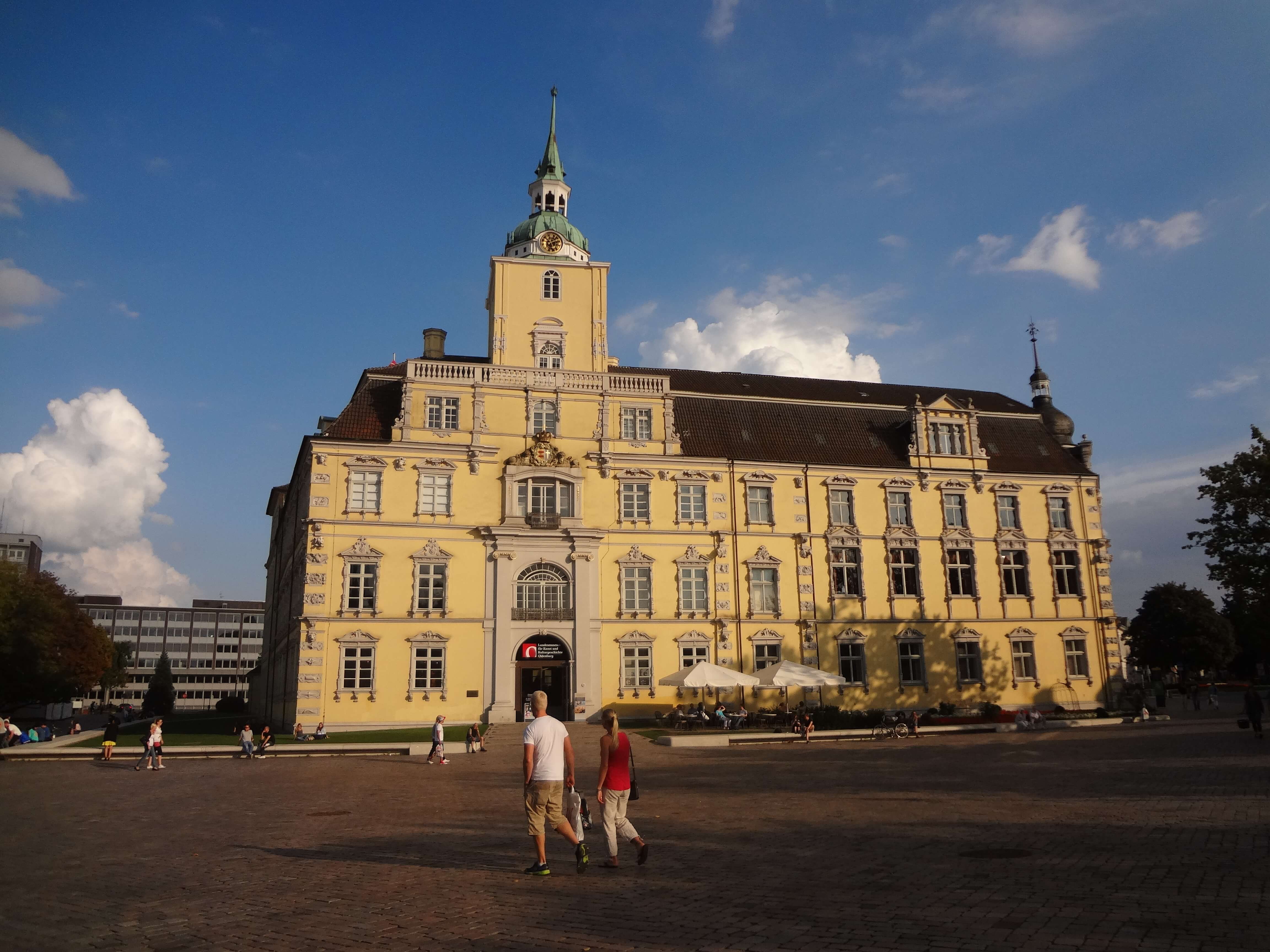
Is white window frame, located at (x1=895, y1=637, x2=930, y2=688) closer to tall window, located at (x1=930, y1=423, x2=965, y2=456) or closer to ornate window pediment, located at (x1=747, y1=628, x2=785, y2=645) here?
ornate window pediment, located at (x1=747, y1=628, x2=785, y2=645)

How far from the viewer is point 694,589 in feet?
157

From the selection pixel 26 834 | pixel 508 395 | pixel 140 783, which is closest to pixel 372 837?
pixel 26 834

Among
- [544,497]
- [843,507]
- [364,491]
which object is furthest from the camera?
[843,507]

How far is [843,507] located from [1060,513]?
45.9ft

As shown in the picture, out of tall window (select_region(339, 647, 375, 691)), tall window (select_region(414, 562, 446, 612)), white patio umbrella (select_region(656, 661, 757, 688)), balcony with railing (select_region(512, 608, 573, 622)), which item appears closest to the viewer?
white patio umbrella (select_region(656, 661, 757, 688))

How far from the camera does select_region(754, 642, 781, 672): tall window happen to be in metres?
48.0

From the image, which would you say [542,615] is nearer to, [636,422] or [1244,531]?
[636,422]

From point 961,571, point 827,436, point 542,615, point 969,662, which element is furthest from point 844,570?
point 542,615

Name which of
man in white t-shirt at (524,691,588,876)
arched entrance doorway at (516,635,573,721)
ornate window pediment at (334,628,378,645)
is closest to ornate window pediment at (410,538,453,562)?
ornate window pediment at (334,628,378,645)

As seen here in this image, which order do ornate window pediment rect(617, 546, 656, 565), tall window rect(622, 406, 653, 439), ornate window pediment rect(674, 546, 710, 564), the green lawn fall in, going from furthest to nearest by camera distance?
tall window rect(622, 406, 653, 439) → ornate window pediment rect(674, 546, 710, 564) → ornate window pediment rect(617, 546, 656, 565) → the green lawn

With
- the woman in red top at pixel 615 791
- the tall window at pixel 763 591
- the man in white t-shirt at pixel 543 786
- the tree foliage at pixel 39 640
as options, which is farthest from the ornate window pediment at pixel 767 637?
the tree foliage at pixel 39 640

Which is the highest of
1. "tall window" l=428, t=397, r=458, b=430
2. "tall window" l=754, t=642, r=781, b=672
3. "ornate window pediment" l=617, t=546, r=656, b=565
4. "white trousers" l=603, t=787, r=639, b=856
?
"tall window" l=428, t=397, r=458, b=430

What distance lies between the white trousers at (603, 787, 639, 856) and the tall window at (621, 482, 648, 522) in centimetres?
3532

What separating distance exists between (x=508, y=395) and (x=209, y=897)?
124 feet
